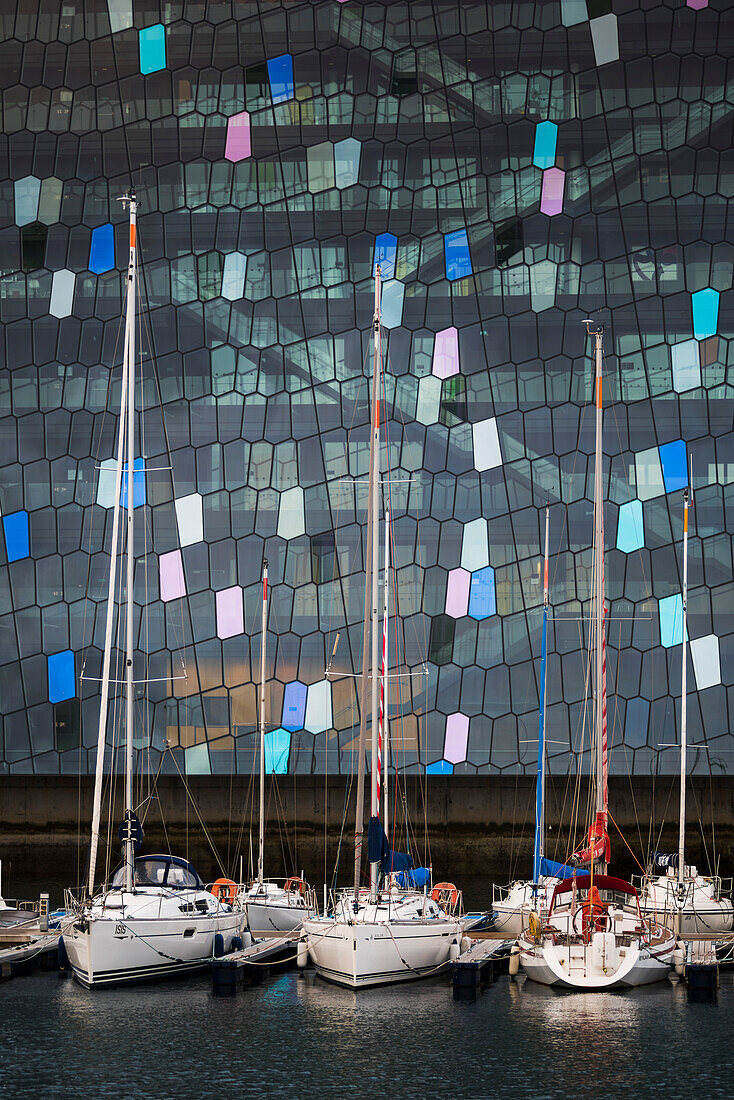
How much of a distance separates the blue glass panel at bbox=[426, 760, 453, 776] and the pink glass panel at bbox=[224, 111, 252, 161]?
11.6 meters

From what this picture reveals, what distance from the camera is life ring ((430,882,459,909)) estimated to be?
18391 millimetres

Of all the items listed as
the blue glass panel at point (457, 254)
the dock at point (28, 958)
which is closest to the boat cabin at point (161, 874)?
the dock at point (28, 958)

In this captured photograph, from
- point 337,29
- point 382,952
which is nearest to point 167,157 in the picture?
point 337,29

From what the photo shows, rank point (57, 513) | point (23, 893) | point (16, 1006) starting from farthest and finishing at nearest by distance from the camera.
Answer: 1. point (57, 513)
2. point (23, 893)
3. point (16, 1006)

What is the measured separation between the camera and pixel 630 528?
2669 centimetres

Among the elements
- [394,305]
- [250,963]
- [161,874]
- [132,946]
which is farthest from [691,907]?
[394,305]

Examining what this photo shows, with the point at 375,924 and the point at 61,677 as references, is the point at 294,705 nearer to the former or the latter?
the point at 61,677

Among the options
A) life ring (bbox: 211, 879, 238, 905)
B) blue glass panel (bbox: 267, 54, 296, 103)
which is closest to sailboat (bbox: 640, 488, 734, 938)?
life ring (bbox: 211, 879, 238, 905)

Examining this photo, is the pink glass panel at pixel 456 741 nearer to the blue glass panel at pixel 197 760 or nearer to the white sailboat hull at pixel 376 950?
the blue glass panel at pixel 197 760

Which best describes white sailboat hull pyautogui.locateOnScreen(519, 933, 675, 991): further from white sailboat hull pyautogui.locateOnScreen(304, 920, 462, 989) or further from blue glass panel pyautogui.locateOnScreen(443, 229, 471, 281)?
blue glass panel pyautogui.locateOnScreen(443, 229, 471, 281)

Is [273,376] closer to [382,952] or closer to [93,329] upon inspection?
[93,329]

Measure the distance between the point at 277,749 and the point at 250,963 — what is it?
10.0m

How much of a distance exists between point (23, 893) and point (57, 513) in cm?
723

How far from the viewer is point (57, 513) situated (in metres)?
26.9
